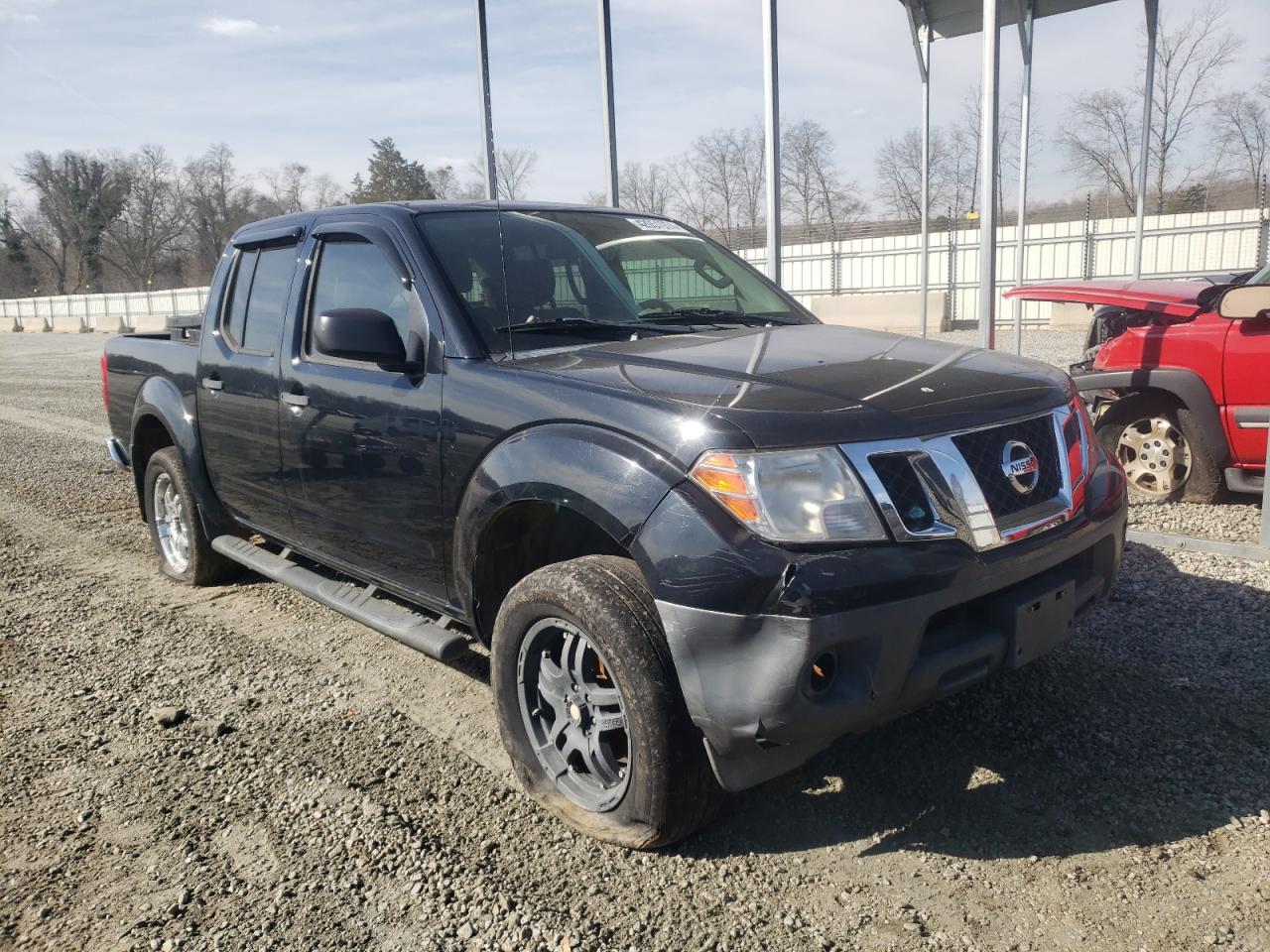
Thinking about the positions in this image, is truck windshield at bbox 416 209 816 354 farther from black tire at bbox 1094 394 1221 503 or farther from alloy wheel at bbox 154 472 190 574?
black tire at bbox 1094 394 1221 503

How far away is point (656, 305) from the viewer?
3.87 metres

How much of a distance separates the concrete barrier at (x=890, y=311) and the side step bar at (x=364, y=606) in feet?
60.2

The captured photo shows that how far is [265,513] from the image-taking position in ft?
14.4

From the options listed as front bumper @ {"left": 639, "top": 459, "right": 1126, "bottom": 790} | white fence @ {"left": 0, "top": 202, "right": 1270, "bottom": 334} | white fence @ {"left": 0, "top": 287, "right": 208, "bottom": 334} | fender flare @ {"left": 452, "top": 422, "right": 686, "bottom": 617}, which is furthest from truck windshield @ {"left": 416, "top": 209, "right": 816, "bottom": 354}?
white fence @ {"left": 0, "top": 287, "right": 208, "bottom": 334}

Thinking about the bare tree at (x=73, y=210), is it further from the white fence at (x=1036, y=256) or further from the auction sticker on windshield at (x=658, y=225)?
the auction sticker on windshield at (x=658, y=225)

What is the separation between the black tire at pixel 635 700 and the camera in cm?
253

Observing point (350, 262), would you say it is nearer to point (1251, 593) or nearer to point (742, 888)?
point (742, 888)

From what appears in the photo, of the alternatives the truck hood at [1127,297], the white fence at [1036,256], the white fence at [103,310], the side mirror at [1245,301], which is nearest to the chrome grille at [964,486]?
the side mirror at [1245,301]

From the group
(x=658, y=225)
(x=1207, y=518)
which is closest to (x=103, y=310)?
(x=658, y=225)

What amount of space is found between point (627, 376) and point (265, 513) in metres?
2.30

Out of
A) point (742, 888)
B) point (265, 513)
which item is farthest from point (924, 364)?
point (265, 513)

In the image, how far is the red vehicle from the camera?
18.6 ft

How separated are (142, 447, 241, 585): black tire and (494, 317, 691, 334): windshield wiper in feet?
8.39

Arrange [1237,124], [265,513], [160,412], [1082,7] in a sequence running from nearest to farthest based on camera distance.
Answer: [265,513], [160,412], [1082,7], [1237,124]
